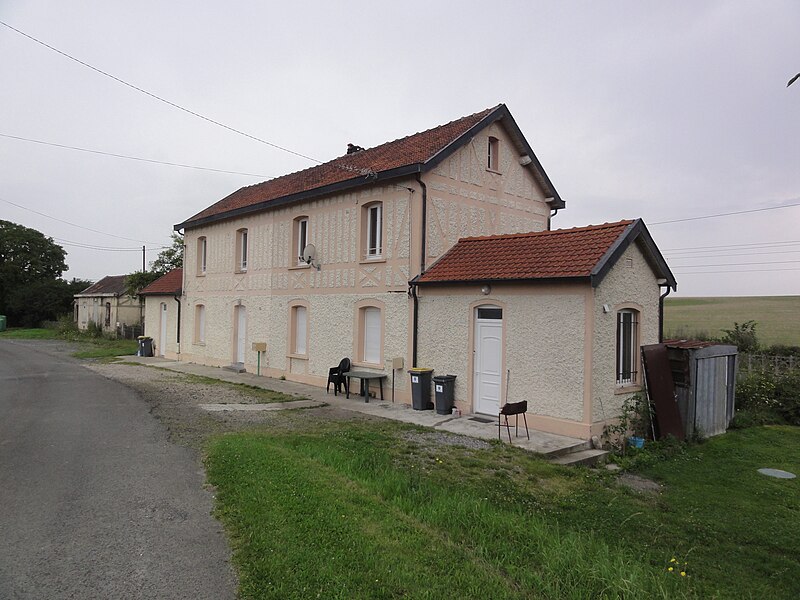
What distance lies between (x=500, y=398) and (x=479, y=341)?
127cm

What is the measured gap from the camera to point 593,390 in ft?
30.4

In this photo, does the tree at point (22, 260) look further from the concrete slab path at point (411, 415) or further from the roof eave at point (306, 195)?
the concrete slab path at point (411, 415)

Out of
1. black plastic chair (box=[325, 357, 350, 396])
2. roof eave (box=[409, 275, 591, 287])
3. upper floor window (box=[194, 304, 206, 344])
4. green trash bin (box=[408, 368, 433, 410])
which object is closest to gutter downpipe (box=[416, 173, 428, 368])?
roof eave (box=[409, 275, 591, 287])

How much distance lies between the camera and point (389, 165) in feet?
44.1

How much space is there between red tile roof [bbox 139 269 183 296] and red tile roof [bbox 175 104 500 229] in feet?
14.1

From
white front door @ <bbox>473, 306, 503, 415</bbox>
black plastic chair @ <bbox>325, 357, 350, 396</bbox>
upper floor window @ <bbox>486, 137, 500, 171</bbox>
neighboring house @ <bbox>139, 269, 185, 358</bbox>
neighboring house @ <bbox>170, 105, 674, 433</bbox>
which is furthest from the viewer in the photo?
neighboring house @ <bbox>139, 269, 185, 358</bbox>

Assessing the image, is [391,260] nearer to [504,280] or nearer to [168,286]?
[504,280]

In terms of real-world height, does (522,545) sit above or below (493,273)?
below

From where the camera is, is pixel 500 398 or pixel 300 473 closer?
pixel 300 473

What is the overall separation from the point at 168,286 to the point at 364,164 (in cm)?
1366

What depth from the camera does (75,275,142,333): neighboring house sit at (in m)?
38.8

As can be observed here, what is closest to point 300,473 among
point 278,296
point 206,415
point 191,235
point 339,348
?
point 206,415

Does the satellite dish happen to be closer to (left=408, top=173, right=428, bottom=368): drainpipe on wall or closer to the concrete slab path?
the concrete slab path

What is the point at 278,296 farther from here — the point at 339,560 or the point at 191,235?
the point at 339,560
